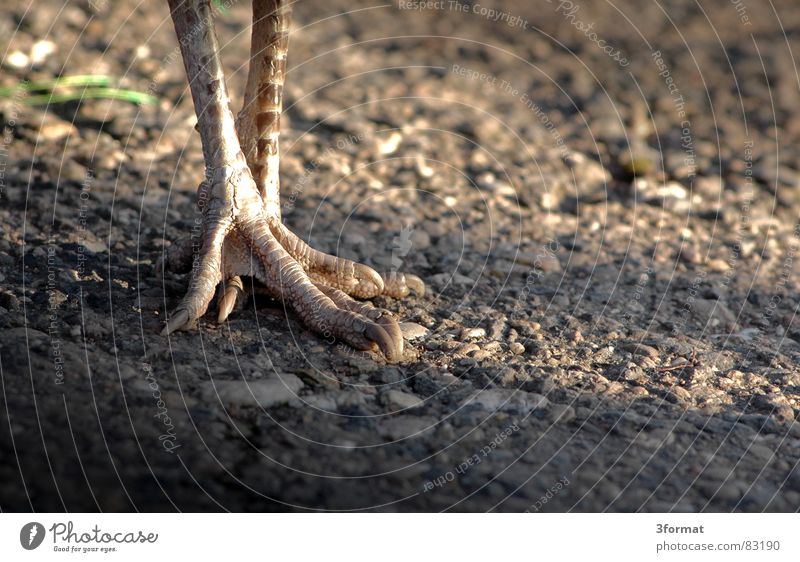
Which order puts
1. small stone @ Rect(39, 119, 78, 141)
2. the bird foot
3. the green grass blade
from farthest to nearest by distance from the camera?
the green grass blade, small stone @ Rect(39, 119, 78, 141), the bird foot

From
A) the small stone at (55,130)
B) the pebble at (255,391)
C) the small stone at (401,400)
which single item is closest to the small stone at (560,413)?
the small stone at (401,400)

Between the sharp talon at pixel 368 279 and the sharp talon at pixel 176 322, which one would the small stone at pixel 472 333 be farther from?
the sharp talon at pixel 176 322

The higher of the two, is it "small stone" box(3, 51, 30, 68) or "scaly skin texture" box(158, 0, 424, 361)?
"small stone" box(3, 51, 30, 68)

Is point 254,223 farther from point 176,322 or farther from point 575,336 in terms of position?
point 575,336

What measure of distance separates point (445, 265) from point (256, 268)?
3.96ft

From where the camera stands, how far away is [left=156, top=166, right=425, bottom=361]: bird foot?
372 cm

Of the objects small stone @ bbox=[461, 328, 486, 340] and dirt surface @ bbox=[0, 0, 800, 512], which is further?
small stone @ bbox=[461, 328, 486, 340]

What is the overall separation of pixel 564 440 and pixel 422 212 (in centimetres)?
230

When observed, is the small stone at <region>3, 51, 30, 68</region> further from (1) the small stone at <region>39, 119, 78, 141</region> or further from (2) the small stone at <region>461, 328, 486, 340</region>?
(2) the small stone at <region>461, 328, 486, 340</region>

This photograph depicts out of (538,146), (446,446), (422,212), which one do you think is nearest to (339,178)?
(422,212)

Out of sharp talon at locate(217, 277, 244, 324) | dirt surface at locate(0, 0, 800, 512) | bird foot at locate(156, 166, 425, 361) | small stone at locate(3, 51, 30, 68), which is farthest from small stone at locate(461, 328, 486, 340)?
small stone at locate(3, 51, 30, 68)

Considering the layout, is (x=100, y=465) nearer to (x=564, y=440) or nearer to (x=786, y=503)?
(x=564, y=440)

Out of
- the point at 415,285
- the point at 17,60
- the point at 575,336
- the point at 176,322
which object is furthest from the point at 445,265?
the point at 17,60

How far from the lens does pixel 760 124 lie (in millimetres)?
6852
